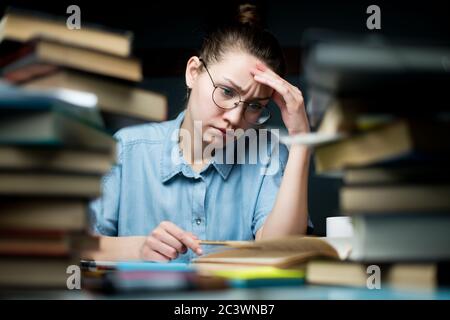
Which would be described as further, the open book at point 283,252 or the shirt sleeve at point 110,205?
the shirt sleeve at point 110,205

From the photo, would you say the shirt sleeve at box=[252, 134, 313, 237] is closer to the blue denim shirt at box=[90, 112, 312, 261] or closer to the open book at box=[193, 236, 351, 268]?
the blue denim shirt at box=[90, 112, 312, 261]

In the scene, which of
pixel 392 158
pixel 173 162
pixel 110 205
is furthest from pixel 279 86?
pixel 392 158

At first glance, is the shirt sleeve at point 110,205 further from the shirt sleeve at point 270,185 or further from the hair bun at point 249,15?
the hair bun at point 249,15

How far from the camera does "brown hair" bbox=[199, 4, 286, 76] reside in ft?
4.92

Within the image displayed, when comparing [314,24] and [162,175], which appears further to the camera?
[314,24]

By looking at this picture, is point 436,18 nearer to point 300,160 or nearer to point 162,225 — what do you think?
point 300,160

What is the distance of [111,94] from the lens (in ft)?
1.70

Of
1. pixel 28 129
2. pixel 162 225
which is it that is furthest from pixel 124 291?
Result: pixel 162 225

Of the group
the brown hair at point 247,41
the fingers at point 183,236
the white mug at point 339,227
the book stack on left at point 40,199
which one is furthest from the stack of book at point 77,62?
the brown hair at point 247,41

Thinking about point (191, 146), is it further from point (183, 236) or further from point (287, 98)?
point (183, 236)

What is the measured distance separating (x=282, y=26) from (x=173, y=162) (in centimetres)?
92

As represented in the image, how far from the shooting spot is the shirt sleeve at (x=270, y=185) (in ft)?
5.21

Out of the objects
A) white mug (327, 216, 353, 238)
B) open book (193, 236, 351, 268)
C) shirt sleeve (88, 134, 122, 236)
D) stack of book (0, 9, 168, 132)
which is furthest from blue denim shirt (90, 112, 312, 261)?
stack of book (0, 9, 168, 132)

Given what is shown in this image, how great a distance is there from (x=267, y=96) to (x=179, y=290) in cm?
102
